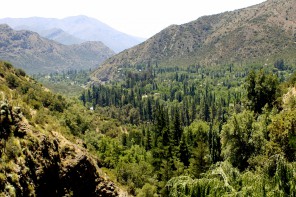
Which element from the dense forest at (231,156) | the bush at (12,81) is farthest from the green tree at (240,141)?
the bush at (12,81)

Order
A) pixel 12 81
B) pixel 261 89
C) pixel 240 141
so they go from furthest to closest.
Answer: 1. pixel 261 89
2. pixel 12 81
3. pixel 240 141

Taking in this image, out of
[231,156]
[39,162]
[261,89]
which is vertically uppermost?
[261,89]

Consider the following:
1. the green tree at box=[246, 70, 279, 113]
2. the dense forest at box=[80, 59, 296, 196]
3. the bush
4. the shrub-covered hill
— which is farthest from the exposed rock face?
the green tree at box=[246, 70, 279, 113]

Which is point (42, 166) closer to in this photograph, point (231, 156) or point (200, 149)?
point (200, 149)

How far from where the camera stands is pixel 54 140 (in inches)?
1366

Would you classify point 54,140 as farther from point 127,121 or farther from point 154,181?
point 127,121

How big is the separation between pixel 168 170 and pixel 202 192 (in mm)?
42669

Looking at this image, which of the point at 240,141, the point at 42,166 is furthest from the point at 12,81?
the point at 240,141

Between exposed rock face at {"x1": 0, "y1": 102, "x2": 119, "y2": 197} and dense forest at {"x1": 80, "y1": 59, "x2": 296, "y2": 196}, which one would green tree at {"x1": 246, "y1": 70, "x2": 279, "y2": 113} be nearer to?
dense forest at {"x1": 80, "y1": 59, "x2": 296, "y2": 196}

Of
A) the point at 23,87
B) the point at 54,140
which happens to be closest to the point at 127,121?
the point at 23,87

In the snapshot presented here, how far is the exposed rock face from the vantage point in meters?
25.0

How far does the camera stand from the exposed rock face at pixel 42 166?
25.0 m

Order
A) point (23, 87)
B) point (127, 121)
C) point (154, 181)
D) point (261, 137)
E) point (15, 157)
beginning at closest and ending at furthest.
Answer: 1. point (15, 157)
2. point (261, 137)
3. point (154, 181)
4. point (23, 87)
5. point (127, 121)

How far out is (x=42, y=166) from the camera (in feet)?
96.8
